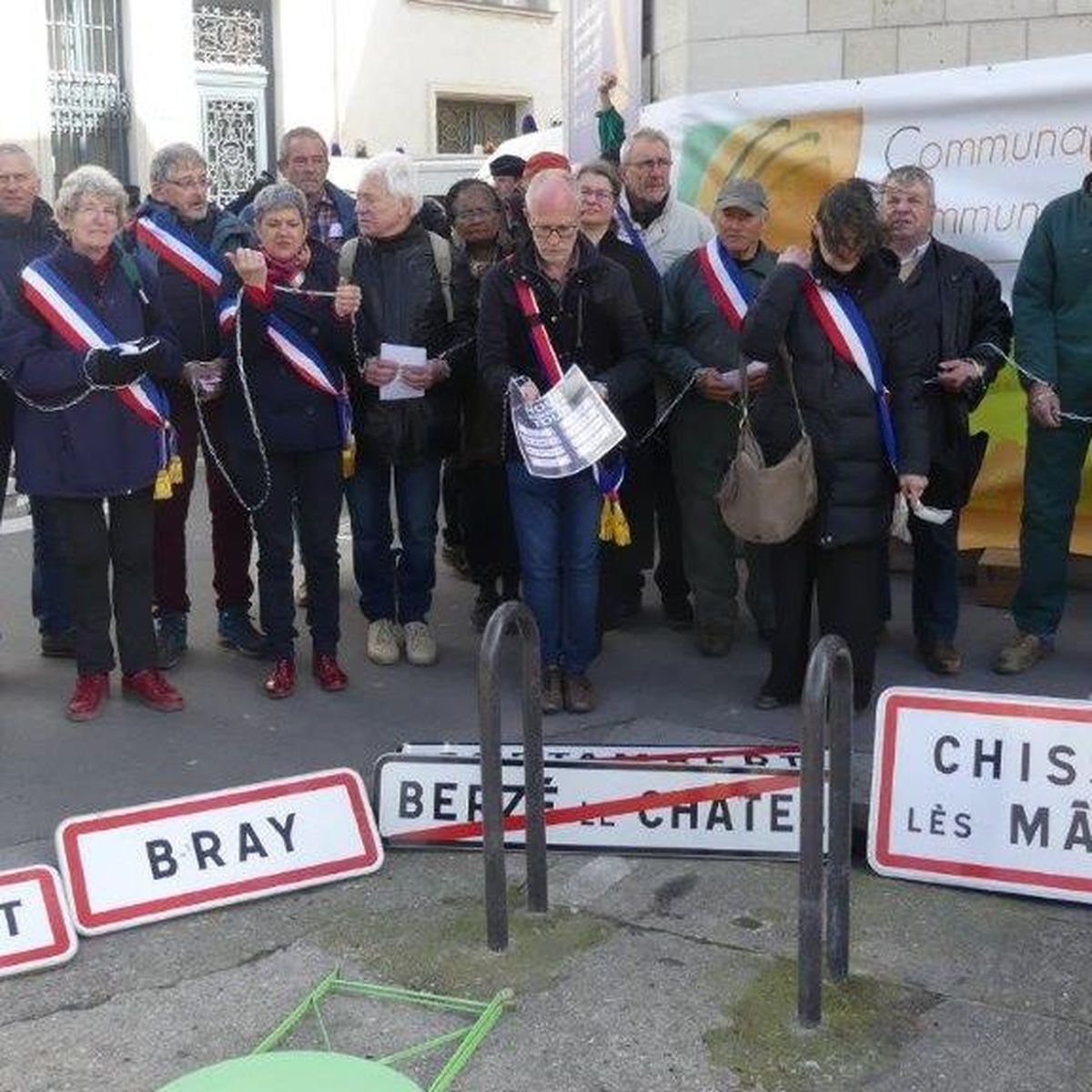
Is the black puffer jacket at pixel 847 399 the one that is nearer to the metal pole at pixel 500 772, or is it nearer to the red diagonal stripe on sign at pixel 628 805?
the red diagonal stripe on sign at pixel 628 805

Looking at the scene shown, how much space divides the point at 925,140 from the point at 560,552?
2661mm

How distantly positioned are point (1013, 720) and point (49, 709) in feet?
11.2

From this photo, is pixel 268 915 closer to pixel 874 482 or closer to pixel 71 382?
pixel 71 382

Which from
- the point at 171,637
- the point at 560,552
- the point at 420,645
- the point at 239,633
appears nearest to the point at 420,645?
the point at 420,645

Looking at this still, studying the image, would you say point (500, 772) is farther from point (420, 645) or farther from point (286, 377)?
point (420, 645)

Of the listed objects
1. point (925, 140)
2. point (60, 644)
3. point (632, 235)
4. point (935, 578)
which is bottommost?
point (60, 644)

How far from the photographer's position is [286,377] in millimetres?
5496

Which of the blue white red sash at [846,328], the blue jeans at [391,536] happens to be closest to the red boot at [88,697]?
the blue jeans at [391,536]

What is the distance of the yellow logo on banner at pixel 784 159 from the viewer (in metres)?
6.93

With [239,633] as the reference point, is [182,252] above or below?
above

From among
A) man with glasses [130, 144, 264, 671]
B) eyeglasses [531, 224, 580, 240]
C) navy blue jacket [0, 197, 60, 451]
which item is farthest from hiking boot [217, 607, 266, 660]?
eyeglasses [531, 224, 580, 240]

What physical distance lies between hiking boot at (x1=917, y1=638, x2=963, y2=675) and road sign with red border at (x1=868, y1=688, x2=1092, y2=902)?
5.79ft

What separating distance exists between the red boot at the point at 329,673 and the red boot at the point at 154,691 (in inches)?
19.7

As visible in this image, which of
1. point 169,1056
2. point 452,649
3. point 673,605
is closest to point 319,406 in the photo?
point 452,649
